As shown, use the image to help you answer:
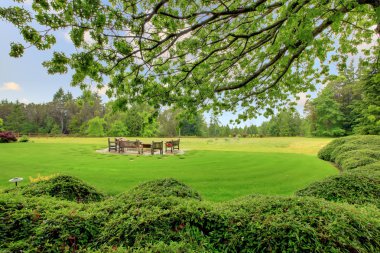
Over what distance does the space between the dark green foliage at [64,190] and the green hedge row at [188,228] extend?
115 centimetres

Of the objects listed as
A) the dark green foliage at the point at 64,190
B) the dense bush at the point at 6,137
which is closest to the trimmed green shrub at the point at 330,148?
the dark green foliage at the point at 64,190

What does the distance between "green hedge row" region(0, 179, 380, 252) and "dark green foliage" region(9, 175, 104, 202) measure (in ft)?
3.79

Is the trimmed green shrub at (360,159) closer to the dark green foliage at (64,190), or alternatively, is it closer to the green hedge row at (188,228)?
the green hedge row at (188,228)

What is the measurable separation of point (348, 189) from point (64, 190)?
5877 mm

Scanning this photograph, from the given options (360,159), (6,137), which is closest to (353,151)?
(360,159)

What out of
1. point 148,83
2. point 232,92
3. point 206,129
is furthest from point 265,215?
point 206,129

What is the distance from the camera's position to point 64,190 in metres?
3.86

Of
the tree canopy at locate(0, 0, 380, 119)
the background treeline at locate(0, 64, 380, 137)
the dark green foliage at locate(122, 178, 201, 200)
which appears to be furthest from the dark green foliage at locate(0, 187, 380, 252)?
the background treeline at locate(0, 64, 380, 137)

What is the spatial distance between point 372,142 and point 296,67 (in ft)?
31.9

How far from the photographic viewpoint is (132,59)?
15.0ft

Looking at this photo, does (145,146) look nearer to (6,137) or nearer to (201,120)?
(6,137)

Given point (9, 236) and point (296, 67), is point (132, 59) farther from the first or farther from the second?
point (296, 67)

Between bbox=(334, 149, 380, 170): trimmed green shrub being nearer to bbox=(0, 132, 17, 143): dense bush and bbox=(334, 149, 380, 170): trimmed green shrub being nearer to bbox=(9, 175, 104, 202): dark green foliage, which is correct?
bbox=(9, 175, 104, 202): dark green foliage

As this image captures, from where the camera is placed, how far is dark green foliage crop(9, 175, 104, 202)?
3.63 meters
